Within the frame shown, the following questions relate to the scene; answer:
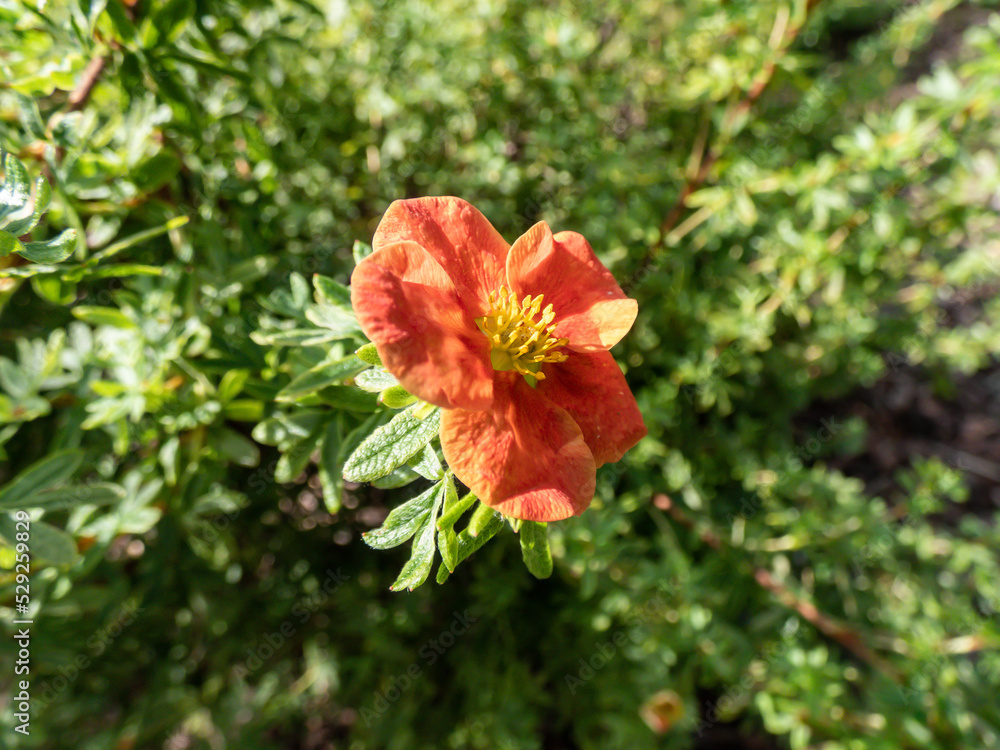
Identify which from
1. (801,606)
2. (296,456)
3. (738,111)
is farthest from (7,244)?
(801,606)

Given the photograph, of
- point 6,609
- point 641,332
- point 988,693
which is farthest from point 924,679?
point 6,609

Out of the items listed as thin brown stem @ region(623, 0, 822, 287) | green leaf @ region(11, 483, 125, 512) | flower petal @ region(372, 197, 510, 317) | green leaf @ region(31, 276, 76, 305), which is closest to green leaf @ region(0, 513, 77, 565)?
green leaf @ region(11, 483, 125, 512)

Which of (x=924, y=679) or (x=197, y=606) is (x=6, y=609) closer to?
(x=197, y=606)

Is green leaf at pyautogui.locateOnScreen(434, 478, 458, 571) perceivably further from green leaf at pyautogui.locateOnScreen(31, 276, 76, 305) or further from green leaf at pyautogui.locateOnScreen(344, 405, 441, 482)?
green leaf at pyautogui.locateOnScreen(31, 276, 76, 305)

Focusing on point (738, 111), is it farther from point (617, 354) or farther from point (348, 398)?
point (348, 398)

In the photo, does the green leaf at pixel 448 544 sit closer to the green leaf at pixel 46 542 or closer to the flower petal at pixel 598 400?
the flower petal at pixel 598 400
